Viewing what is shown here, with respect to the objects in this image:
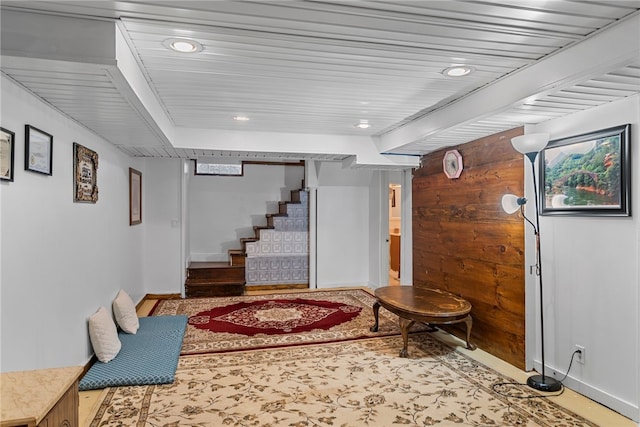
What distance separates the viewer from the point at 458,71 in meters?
2.40

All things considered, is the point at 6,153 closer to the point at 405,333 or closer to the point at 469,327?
the point at 405,333

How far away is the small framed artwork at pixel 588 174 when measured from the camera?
2.52 metres

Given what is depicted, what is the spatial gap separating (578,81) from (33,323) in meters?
3.41

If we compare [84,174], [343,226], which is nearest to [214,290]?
[343,226]

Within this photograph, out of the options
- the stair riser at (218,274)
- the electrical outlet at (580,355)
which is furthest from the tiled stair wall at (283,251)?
the electrical outlet at (580,355)

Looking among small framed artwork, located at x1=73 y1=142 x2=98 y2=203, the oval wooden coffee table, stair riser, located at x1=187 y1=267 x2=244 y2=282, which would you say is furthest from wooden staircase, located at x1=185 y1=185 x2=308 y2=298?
small framed artwork, located at x1=73 y1=142 x2=98 y2=203

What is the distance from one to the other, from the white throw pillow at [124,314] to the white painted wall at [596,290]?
12.5 ft

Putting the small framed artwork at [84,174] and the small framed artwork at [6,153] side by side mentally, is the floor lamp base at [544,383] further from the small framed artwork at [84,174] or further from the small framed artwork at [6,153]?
the small framed artwork at [84,174]

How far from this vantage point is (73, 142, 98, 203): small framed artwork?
299cm

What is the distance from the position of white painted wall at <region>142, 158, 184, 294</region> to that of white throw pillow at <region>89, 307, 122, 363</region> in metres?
2.56

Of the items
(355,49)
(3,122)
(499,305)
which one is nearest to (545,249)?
(499,305)

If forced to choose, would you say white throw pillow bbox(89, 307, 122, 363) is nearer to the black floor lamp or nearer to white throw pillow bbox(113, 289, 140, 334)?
white throw pillow bbox(113, 289, 140, 334)

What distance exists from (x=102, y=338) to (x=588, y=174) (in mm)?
4025

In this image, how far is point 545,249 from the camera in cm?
316
